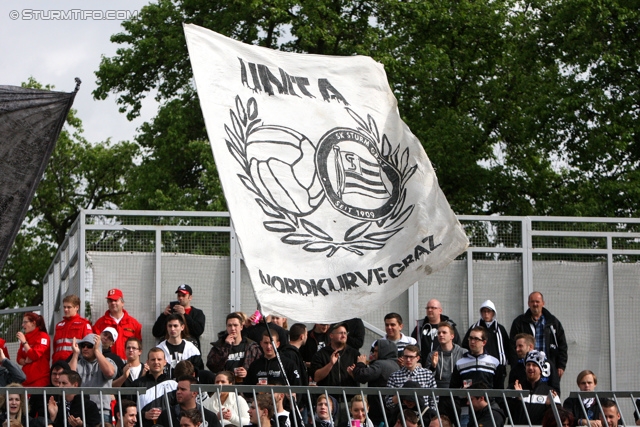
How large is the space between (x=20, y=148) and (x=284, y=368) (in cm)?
521

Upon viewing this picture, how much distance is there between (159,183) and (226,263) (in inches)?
466

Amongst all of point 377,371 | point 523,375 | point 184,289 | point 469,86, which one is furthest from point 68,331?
point 469,86

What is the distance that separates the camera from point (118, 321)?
15.5 m

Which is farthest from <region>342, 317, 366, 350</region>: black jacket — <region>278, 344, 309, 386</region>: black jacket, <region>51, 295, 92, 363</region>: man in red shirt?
<region>51, 295, 92, 363</region>: man in red shirt

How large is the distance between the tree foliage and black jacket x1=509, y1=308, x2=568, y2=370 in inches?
384

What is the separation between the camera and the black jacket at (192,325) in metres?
15.4

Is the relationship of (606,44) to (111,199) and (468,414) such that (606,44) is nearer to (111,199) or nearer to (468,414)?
(468,414)

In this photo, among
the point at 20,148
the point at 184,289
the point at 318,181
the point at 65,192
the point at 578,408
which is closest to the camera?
the point at 20,148

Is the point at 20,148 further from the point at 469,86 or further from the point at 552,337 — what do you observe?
the point at 469,86

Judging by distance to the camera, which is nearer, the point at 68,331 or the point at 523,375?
the point at 523,375

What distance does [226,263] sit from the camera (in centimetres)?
1734

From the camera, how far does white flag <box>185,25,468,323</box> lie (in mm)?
10125

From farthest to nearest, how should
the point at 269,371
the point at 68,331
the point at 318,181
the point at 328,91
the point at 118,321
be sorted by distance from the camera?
1. the point at 118,321
2. the point at 68,331
3. the point at 269,371
4. the point at 328,91
5. the point at 318,181

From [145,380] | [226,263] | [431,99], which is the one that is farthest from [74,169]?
[145,380]
